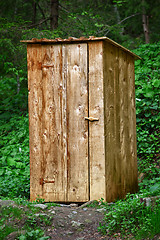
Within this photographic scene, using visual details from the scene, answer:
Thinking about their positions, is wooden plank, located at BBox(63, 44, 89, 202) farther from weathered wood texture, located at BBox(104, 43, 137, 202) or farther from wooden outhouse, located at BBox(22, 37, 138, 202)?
weathered wood texture, located at BBox(104, 43, 137, 202)

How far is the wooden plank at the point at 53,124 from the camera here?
4.63 meters

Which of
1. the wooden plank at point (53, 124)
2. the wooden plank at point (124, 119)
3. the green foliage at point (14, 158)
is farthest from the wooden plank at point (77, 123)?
the green foliage at point (14, 158)

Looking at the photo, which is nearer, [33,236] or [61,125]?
[33,236]

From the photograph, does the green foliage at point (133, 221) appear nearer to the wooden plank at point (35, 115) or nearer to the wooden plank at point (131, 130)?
the wooden plank at point (35, 115)

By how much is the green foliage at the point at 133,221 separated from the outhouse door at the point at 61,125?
0.85 meters

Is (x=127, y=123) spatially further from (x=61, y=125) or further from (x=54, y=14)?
(x=54, y=14)

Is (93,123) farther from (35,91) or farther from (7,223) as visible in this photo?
(7,223)

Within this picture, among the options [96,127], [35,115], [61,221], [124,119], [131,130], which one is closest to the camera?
[61,221]

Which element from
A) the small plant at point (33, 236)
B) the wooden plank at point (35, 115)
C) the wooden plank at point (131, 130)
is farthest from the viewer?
the wooden plank at point (131, 130)

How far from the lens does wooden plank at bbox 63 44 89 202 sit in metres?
4.55

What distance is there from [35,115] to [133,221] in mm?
2246

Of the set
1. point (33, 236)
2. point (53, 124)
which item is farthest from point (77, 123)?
point (33, 236)

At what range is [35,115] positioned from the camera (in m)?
4.72

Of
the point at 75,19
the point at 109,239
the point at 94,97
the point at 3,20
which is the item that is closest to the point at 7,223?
the point at 109,239
